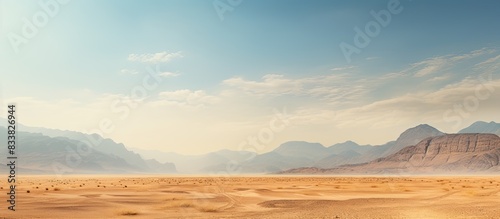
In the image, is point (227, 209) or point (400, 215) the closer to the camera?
point (400, 215)

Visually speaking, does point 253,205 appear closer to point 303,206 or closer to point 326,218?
point 303,206

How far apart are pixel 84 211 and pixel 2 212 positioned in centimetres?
388

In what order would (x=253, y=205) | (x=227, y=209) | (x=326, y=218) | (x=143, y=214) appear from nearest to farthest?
(x=326, y=218), (x=143, y=214), (x=227, y=209), (x=253, y=205)

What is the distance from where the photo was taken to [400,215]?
21250 millimetres

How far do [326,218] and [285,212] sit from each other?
3.29 metres

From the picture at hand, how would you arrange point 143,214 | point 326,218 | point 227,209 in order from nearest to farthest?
1. point 326,218
2. point 143,214
3. point 227,209

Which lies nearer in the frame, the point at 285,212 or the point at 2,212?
the point at 2,212

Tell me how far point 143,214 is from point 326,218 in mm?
9437

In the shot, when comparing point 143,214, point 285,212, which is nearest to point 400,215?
point 285,212

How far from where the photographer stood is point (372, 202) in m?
28.0

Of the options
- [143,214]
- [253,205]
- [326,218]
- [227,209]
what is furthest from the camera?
[253,205]

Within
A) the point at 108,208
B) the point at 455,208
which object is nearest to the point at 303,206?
the point at 455,208

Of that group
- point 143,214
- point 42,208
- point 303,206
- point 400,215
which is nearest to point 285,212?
point 303,206

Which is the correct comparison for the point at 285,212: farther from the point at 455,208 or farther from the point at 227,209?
the point at 455,208
